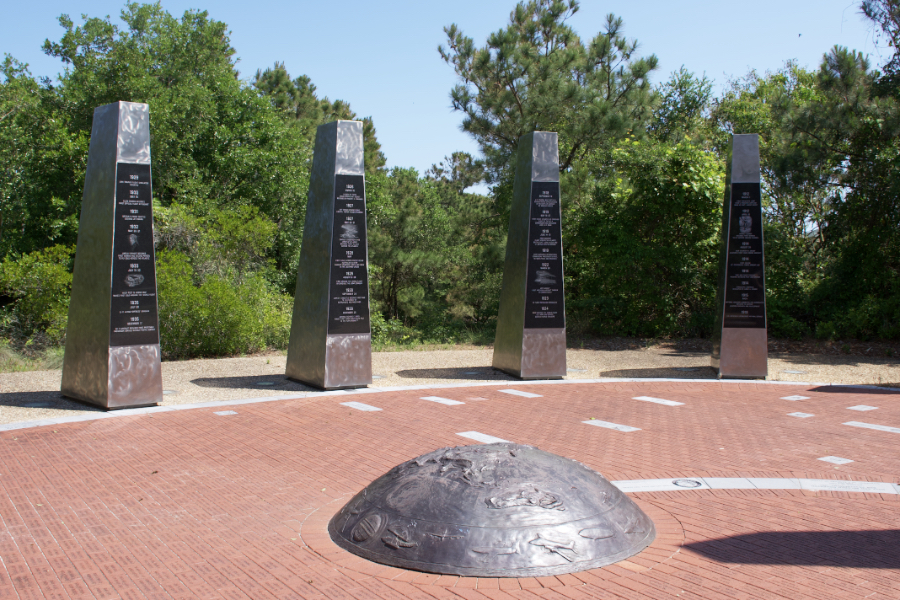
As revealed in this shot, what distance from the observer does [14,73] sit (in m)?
26.1

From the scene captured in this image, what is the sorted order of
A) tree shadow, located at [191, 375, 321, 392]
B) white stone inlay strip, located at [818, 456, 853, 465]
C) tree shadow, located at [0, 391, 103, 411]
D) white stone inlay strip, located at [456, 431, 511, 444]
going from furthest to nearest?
1. tree shadow, located at [191, 375, 321, 392]
2. tree shadow, located at [0, 391, 103, 411]
3. white stone inlay strip, located at [456, 431, 511, 444]
4. white stone inlay strip, located at [818, 456, 853, 465]

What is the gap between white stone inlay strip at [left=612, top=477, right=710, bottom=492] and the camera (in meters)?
5.79

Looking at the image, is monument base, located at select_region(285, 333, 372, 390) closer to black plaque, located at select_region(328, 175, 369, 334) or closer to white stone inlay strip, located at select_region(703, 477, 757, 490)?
black plaque, located at select_region(328, 175, 369, 334)

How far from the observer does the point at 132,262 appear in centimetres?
911

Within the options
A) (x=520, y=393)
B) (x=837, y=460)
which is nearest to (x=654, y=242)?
(x=520, y=393)

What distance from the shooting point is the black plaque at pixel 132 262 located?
9.02 metres

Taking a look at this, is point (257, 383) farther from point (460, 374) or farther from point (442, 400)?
point (460, 374)

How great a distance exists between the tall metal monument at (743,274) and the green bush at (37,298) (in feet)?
46.2

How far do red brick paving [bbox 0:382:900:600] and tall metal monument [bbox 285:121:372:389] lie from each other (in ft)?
3.17

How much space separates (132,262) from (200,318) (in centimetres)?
610

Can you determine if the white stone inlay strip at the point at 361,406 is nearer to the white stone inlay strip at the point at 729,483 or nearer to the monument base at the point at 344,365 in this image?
the monument base at the point at 344,365

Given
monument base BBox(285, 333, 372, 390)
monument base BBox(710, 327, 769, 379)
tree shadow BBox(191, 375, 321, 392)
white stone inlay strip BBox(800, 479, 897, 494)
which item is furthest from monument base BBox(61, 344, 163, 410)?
monument base BBox(710, 327, 769, 379)

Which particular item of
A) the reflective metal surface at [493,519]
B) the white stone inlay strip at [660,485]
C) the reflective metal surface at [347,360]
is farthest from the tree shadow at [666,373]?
the reflective metal surface at [493,519]

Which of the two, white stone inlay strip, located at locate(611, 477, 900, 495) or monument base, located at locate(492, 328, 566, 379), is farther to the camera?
monument base, located at locate(492, 328, 566, 379)
